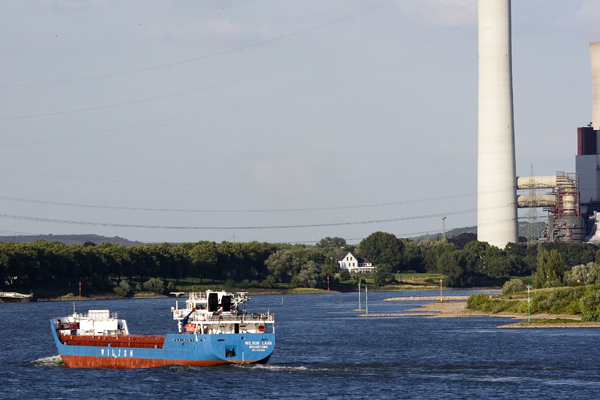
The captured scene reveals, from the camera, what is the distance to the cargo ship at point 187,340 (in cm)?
8669

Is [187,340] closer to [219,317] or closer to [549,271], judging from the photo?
[219,317]

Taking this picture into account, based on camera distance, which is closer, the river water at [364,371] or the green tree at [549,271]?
the river water at [364,371]

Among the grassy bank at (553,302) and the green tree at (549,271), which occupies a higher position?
the green tree at (549,271)

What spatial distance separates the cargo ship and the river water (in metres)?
1.33

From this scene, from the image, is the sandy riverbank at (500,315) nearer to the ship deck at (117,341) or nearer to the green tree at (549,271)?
the green tree at (549,271)

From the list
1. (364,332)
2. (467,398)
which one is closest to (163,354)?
(467,398)

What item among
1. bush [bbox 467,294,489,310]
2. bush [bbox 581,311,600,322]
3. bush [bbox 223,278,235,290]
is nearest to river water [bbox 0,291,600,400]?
bush [bbox 581,311,600,322]

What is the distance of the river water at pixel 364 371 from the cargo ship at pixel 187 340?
1330 millimetres

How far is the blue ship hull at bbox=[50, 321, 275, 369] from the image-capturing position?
86375mm

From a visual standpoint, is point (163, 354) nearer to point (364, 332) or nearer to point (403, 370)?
point (403, 370)

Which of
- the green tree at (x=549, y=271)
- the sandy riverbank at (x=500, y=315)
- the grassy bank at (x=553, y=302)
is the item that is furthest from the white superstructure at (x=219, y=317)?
the green tree at (x=549, y=271)

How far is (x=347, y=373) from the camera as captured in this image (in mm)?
87250

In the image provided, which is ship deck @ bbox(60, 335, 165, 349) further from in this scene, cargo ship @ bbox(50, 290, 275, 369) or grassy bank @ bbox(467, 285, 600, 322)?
grassy bank @ bbox(467, 285, 600, 322)

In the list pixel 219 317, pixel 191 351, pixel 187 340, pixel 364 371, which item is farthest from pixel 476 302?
pixel 191 351
